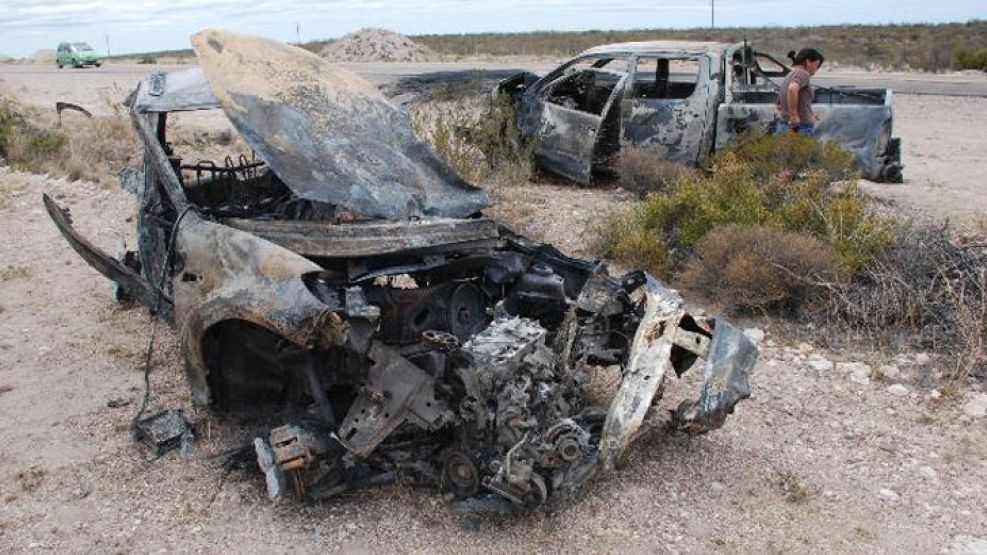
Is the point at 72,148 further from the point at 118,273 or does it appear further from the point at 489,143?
the point at 118,273

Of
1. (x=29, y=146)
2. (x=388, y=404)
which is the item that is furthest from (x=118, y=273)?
(x=29, y=146)

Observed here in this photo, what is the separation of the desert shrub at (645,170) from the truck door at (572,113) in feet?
1.40

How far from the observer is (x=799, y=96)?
31.2 feet

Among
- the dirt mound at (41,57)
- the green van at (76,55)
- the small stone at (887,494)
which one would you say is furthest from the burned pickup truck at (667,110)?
A: the dirt mound at (41,57)

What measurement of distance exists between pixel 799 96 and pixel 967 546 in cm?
648

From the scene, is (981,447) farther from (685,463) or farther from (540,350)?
(540,350)

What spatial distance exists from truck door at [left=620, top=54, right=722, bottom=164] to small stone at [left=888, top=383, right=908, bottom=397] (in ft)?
16.5

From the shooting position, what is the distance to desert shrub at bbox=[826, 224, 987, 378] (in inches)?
230

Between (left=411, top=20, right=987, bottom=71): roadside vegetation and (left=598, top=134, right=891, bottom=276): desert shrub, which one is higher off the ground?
(left=411, top=20, right=987, bottom=71): roadside vegetation

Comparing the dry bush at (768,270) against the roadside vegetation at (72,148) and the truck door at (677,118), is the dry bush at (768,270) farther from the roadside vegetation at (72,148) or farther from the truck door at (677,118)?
the roadside vegetation at (72,148)

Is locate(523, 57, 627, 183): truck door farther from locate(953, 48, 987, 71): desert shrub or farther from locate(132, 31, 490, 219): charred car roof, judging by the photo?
locate(953, 48, 987, 71): desert shrub

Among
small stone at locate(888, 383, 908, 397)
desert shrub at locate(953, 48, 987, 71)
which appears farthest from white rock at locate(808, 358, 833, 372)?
desert shrub at locate(953, 48, 987, 71)

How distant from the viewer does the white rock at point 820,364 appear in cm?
586

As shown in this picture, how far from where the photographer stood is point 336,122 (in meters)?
5.23
